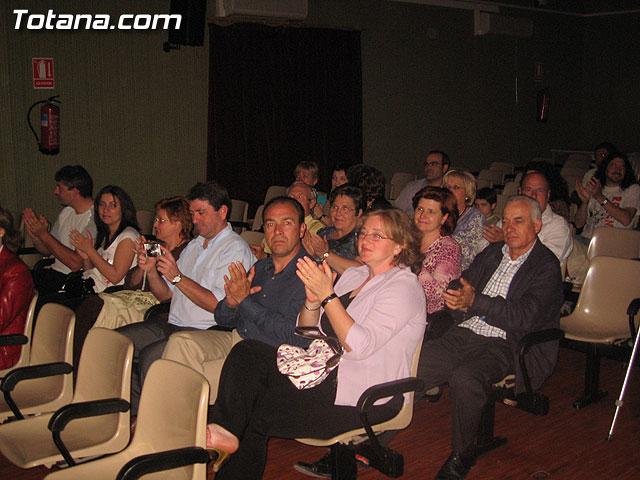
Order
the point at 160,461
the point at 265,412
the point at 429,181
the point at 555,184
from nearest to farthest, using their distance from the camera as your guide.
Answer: the point at 160,461 → the point at 265,412 → the point at 555,184 → the point at 429,181

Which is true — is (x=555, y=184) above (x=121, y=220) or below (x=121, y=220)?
above

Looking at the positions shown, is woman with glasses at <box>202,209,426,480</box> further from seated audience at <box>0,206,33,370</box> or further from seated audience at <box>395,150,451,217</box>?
seated audience at <box>395,150,451,217</box>

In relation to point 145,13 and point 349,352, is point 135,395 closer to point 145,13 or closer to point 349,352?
point 349,352

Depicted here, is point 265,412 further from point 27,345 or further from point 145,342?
point 27,345

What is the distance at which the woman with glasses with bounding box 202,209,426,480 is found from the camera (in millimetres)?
2443

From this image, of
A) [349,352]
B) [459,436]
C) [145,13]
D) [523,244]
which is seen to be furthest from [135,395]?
[145,13]

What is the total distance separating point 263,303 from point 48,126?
16.1ft

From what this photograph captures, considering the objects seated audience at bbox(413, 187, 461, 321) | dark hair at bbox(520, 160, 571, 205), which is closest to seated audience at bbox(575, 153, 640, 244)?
dark hair at bbox(520, 160, 571, 205)

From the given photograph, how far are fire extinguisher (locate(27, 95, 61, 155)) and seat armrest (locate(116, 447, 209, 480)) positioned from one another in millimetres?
5788

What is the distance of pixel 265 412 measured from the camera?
2.53 m

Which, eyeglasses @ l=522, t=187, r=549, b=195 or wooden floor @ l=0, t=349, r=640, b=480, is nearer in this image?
wooden floor @ l=0, t=349, r=640, b=480

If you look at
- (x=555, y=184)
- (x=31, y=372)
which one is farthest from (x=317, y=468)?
(x=555, y=184)

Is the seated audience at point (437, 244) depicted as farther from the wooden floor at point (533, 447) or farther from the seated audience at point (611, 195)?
the seated audience at point (611, 195)

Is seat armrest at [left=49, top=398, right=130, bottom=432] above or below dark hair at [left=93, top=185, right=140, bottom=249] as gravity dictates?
below
